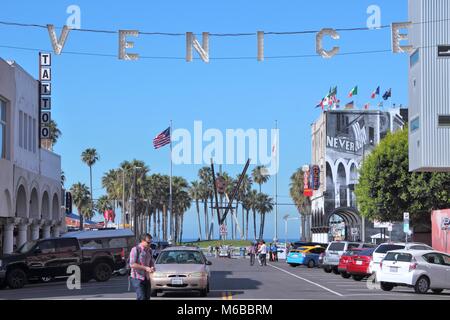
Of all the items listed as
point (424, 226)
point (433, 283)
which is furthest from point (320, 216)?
point (433, 283)

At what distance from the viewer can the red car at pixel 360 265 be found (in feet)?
115

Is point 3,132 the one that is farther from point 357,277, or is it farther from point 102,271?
point 357,277

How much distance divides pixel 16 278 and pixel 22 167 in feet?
42.0

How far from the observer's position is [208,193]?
446 feet

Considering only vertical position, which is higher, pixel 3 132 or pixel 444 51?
pixel 444 51

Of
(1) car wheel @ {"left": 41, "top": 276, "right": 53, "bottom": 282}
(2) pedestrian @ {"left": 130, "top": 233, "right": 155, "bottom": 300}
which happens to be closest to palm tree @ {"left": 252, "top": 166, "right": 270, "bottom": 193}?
(1) car wheel @ {"left": 41, "top": 276, "right": 53, "bottom": 282}

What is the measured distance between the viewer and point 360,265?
35469 millimetres

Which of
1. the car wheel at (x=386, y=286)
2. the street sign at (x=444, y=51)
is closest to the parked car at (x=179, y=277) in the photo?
the car wheel at (x=386, y=286)

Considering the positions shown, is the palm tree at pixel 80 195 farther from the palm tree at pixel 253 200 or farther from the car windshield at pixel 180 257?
the car windshield at pixel 180 257

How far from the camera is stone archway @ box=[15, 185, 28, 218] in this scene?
4412 centimetres

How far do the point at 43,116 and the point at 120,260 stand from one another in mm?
13905

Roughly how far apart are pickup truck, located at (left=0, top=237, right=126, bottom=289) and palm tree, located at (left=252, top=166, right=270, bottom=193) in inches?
3741

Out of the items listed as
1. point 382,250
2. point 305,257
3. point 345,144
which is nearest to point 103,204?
point 345,144
